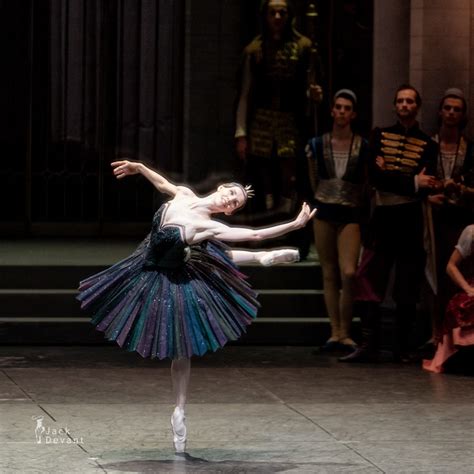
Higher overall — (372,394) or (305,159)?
(305,159)

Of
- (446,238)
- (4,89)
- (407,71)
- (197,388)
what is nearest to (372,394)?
(197,388)

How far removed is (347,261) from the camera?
1337cm

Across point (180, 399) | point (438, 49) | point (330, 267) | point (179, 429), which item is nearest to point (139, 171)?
point (180, 399)

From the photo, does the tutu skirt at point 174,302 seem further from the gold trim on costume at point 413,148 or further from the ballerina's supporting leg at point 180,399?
the gold trim on costume at point 413,148

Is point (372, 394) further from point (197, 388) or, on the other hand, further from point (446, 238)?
point (446, 238)

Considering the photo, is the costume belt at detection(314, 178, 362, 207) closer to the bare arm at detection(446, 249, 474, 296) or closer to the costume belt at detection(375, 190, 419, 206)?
the costume belt at detection(375, 190, 419, 206)

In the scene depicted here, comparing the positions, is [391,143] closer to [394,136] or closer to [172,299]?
[394,136]

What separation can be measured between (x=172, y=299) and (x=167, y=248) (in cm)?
29

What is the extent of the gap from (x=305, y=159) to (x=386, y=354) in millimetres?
1718

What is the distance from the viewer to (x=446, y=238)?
13.5 meters

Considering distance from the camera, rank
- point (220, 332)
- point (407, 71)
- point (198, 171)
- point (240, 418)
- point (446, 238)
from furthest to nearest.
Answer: point (198, 171), point (407, 71), point (446, 238), point (240, 418), point (220, 332)

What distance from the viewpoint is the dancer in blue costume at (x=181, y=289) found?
30.8 feet

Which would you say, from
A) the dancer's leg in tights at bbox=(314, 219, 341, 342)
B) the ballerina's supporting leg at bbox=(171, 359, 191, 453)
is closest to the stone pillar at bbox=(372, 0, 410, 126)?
the dancer's leg in tights at bbox=(314, 219, 341, 342)

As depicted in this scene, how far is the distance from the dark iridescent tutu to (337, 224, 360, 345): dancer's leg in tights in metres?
3.77
